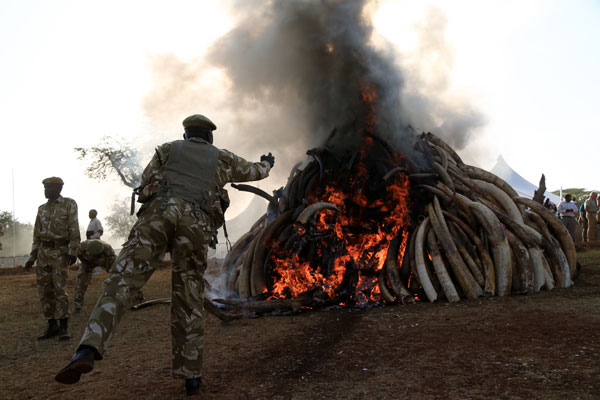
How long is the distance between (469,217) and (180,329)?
4869mm

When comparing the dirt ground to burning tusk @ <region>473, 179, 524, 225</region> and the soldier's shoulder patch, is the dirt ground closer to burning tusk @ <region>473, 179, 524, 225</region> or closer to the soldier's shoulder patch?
→ burning tusk @ <region>473, 179, 524, 225</region>

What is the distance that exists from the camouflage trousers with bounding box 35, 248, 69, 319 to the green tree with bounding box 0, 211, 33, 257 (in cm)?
4740

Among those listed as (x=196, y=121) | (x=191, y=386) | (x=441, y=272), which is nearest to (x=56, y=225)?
(x=196, y=121)

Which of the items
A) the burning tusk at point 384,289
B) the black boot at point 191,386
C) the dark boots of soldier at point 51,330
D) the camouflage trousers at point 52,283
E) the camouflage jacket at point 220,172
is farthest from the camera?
the burning tusk at point 384,289

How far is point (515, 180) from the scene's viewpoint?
21.2m

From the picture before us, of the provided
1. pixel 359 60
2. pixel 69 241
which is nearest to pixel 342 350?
→ pixel 69 241

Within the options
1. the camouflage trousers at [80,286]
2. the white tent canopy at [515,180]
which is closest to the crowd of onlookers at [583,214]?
the white tent canopy at [515,180]

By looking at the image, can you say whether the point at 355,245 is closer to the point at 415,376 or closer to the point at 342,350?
the point at 342,350

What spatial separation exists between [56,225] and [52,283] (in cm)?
76

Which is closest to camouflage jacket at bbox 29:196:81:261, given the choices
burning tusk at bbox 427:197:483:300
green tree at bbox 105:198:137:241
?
burning tusk at bbox 427:197:483:300

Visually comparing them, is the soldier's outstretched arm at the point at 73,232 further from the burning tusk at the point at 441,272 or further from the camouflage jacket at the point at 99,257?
the burning tusk at the point at 441,272

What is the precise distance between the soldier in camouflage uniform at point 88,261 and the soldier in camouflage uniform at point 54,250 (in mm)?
1571

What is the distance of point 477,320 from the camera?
14.5 feet

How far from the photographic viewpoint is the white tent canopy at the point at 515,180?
19.6 meters
